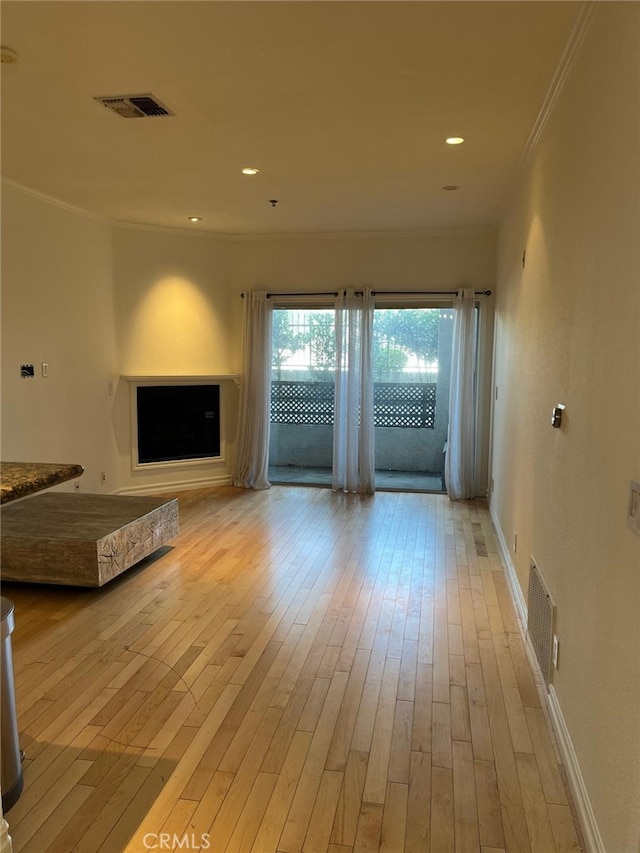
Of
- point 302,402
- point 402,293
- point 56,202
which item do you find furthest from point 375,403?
point 56,202

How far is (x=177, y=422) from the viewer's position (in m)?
6.39

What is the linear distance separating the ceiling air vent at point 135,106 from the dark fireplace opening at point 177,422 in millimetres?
3424

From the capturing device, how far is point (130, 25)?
220cm

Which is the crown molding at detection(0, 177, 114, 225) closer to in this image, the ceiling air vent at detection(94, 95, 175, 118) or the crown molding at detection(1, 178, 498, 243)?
the crown molding at detection(1, 178, 498, 243)

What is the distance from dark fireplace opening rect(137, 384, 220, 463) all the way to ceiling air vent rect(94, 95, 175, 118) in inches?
135

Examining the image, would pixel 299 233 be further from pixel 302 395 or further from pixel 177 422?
pixel 177 422

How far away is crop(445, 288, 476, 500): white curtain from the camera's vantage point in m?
5.95

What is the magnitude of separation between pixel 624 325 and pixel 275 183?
3.34 metres

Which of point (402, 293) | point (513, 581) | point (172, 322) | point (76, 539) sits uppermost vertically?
point (402, 293)

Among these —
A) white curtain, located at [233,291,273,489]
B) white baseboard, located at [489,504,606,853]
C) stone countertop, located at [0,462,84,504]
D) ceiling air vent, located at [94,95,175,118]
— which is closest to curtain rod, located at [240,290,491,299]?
white curtain, located at [233,291,273,489]

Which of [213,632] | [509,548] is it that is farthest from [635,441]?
[509,548]

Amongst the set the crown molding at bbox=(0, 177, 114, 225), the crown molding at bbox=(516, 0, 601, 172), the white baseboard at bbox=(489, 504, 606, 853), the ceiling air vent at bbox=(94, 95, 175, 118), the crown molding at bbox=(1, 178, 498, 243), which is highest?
the crown molding at bbox=(1, 178, 498, 243)

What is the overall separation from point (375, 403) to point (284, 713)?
434 cm

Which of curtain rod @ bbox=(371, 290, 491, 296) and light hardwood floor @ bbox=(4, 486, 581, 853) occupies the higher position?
curtain rod @ bbox=(371, 290, 491, 296)
